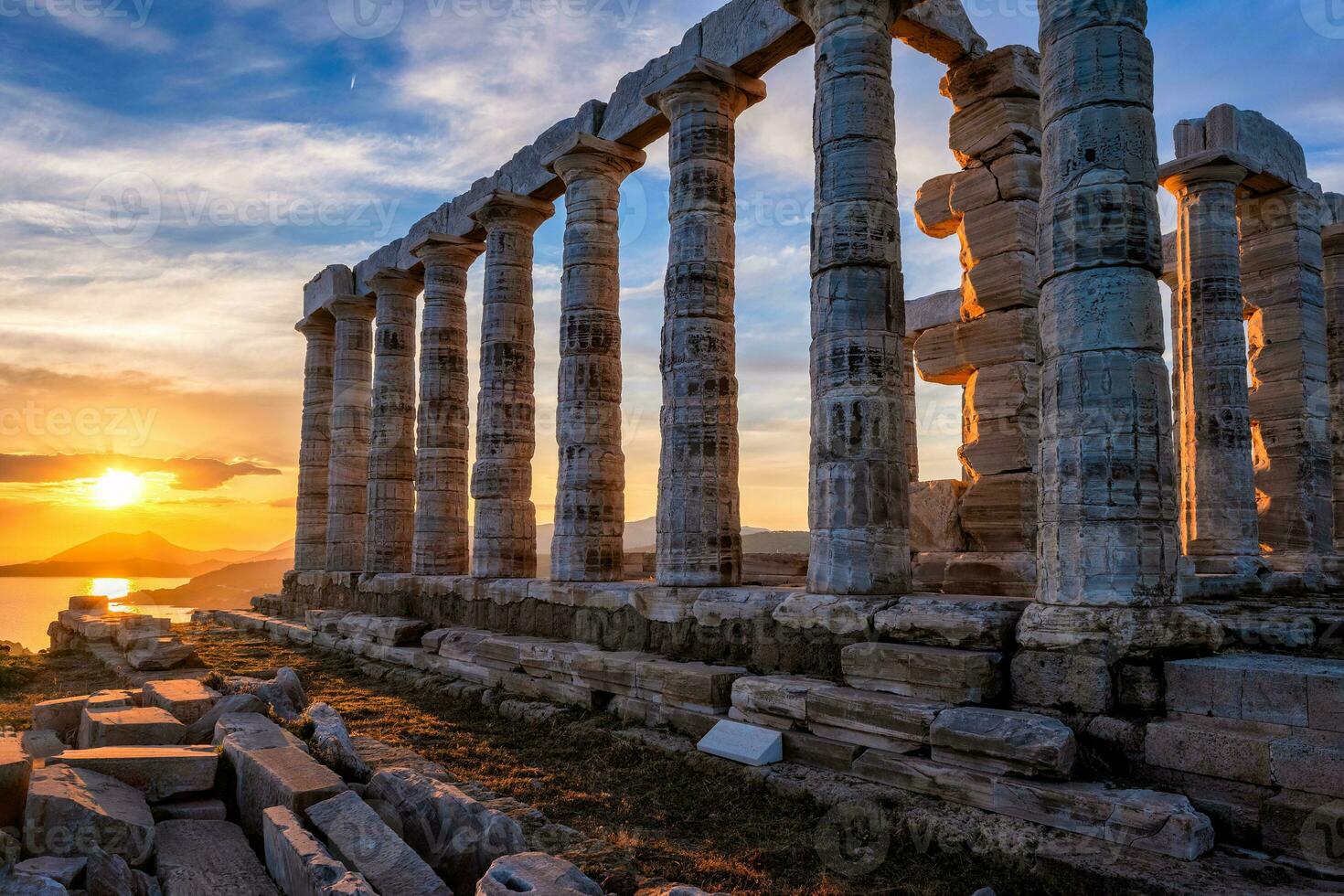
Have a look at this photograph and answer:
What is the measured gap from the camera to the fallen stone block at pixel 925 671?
25.9 feet

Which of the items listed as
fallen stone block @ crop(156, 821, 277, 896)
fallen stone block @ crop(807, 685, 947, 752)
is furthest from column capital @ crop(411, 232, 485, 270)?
fallen stone block @ crop(156, 821, 277, 896)

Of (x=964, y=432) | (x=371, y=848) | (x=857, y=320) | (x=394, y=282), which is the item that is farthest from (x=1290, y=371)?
(x=394, y=282)

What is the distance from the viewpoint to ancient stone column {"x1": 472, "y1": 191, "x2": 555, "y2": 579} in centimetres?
1708

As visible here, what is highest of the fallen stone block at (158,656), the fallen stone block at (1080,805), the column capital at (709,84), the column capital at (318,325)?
the column capital at (709,84)

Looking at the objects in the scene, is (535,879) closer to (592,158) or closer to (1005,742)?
(1005,742)

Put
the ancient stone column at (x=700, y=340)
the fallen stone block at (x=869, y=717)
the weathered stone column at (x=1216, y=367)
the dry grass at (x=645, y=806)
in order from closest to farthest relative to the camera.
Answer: the dry grass at (x=645, y=806)
the fallen stone block at (x=869, y=717)
the ancient stone column at (x=700, y=340)
the weathered stone column at (x=1216, y=367)

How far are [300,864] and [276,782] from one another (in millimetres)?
1487

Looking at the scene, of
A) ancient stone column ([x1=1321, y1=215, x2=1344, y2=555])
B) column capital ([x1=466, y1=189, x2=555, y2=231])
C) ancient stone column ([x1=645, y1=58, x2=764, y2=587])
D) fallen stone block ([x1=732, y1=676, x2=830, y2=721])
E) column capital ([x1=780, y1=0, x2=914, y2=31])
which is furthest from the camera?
ancient stone column ([x1=1321, y1=215, x2=1344, y2=555])

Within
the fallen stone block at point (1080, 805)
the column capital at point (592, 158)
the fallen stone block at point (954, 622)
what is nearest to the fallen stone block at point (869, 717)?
the fallen stone block at point (1080, 805)

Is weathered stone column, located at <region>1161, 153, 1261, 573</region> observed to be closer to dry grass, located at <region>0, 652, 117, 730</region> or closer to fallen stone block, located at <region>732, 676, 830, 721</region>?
fallen stone block, located at <region>732, 676, 830, 721</region>

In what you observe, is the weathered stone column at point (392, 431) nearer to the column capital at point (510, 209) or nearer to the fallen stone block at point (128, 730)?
the column capital at point (510, 209)

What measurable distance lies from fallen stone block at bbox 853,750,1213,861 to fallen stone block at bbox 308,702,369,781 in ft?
14.8

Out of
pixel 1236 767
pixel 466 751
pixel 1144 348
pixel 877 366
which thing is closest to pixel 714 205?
pixel 877 366

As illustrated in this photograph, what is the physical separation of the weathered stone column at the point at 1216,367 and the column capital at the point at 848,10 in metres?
6.62
